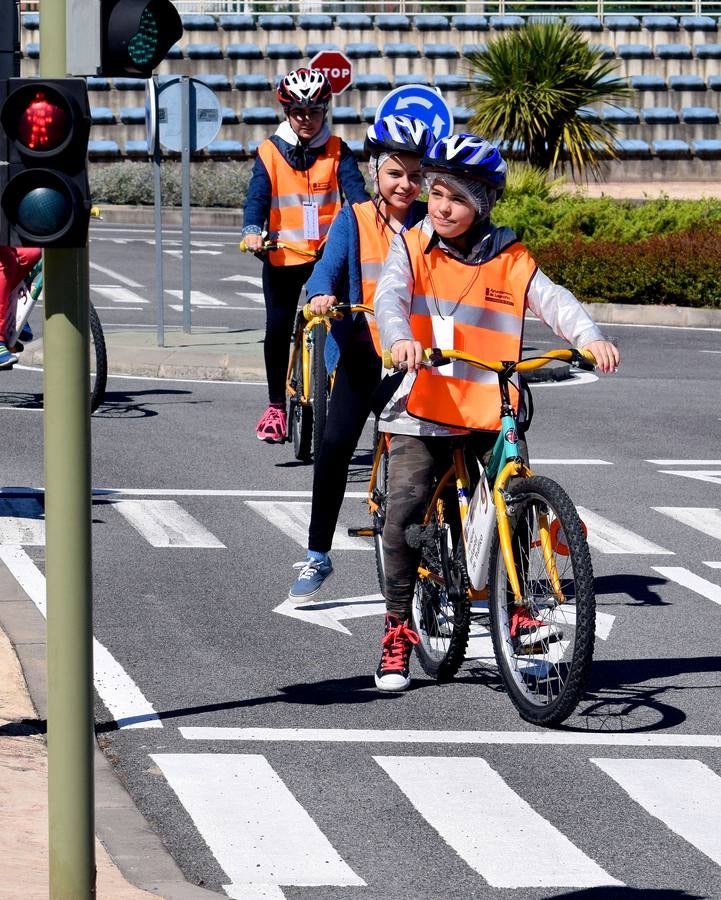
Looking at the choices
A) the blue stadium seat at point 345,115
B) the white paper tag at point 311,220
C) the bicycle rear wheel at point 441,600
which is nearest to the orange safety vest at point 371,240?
the bicycle rear wheel at point 441,600

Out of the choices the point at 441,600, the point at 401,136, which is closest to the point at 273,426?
the point at 401,136

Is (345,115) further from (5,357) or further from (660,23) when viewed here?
(5,357)

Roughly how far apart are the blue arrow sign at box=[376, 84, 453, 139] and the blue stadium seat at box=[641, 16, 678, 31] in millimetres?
37991

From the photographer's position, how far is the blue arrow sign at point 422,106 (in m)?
7.98

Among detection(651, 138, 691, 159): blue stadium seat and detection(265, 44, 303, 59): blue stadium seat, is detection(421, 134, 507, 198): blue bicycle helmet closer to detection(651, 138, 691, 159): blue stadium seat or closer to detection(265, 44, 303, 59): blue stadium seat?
detection(651, 138, 691, 159): blue stadium seat

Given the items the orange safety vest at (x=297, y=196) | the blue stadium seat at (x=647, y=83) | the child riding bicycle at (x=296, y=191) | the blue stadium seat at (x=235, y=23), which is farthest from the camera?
the blue stadium seat at (x=235, y=23)

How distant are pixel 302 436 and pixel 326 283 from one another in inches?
164

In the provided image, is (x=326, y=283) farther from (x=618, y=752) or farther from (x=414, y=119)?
(x=618, y=752)

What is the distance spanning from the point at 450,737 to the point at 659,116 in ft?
131

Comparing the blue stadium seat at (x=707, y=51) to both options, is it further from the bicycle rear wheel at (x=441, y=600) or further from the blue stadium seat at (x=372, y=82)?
the bicycle rear wheel at (x=441, y=600)

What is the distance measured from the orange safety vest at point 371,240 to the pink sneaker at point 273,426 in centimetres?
408

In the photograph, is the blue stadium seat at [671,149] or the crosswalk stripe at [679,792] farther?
Result: the blue stadium seat at [671,149]

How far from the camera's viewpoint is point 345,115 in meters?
44.0

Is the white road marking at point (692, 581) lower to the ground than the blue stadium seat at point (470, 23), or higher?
lower
